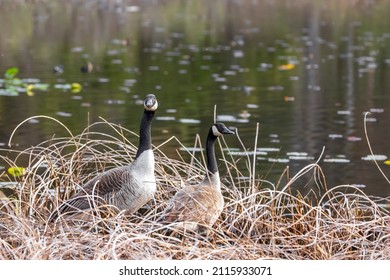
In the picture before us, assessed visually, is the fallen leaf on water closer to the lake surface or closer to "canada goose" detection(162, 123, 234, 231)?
the lake surface

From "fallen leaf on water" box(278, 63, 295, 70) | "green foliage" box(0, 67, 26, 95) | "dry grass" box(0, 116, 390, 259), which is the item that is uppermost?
"dry grass" box(0, 116, 390, 259)

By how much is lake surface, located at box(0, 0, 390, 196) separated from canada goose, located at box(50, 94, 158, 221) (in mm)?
3454

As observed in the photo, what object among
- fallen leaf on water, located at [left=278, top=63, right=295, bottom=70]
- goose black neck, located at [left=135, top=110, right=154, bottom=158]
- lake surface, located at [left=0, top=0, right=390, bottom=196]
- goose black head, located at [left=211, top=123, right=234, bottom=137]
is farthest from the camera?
fallen leaf on water, located at [left=278, top=63, right=295, bottom=70]

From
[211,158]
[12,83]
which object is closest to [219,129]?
[211,158]

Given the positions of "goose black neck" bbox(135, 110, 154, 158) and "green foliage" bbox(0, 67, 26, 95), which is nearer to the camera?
"goose black neck" bbox(135, 110, 154, 158)

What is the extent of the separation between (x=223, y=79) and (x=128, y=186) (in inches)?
463

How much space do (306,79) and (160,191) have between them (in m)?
11.7

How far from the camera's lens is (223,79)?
18.7 meters

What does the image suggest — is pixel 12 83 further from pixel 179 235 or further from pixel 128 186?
pixel 179 235

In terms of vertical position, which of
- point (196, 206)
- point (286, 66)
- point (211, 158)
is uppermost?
point (211, 158)

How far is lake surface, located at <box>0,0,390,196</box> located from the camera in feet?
41.2

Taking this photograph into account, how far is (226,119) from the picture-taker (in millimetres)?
14039

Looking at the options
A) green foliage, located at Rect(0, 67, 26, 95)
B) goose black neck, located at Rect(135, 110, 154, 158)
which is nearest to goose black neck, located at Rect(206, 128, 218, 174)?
goose black neck, located at Rect(135, 110, 154, 158)

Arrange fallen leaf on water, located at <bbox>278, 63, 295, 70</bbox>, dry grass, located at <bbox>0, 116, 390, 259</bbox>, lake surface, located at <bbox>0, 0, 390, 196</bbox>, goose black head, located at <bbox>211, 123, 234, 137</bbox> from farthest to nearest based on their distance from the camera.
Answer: fallen leaf on water, located at <bbox>278, 63, 295, 70</bbox> < lake surface, located at <bbox>0, 0, 390, 196</bbox> < goose black head, located at <bbox>211, 123, 234, 137</bbox> < dry grass, located at <bbox>0, 116, 390, 259</bbox>
